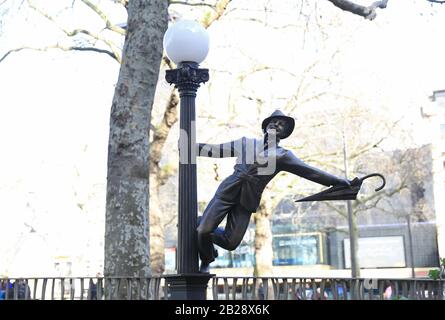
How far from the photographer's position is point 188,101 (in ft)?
17.2

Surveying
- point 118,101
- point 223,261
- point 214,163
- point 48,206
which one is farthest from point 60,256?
point 118,101

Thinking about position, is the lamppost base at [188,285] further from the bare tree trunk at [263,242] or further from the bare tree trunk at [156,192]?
the bare tree trunk at [263,242]

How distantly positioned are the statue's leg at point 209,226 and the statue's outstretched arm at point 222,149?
1.45ft

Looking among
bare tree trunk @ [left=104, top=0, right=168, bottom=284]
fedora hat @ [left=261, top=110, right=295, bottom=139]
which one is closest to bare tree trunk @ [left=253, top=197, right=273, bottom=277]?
bare tree trunk @ [left=104, top=0, right=168, bottom=284]

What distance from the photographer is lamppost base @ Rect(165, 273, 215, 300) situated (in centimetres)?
487

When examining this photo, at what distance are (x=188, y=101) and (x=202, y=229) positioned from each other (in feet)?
3.88

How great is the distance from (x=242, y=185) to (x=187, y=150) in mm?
580

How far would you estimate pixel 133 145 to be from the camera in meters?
8.53

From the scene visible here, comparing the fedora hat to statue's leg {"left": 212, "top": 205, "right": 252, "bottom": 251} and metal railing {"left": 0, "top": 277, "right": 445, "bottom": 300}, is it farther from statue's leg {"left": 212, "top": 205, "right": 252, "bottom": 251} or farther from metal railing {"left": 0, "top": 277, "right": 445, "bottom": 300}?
metal railing {"left": 0, "top": 277, "right": 445, "bottom": 300}

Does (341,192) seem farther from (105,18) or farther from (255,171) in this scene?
(105,18)

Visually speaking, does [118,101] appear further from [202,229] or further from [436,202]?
[436,202]

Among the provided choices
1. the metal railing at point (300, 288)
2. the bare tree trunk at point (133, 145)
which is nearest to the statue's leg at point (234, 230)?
the metal railing at point (300, 288)

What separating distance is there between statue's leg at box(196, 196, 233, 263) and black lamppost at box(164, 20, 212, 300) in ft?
0.24

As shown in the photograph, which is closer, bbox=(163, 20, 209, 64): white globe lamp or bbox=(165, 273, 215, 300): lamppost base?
bbox=(165, 273, 215, 300): lamppost base
